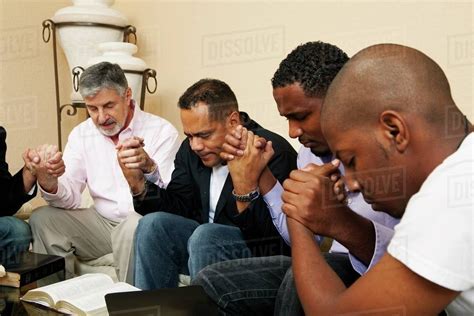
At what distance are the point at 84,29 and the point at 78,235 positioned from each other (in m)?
1.24

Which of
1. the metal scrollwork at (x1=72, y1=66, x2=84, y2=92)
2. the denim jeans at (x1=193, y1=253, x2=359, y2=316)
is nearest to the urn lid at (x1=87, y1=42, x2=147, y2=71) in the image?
the metal scrollwork at (x1=72, y1=66, x2=84, y2=92)

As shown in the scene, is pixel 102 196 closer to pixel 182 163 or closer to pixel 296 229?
pixel 182 163

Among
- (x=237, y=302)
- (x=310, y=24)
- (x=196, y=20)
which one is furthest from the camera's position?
(x=196, y=20)

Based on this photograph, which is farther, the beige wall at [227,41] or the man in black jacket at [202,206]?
the beige wall at [227,41]

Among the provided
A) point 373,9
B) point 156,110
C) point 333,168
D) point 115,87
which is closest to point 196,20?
point 156,110

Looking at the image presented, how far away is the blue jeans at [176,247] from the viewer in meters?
1.72

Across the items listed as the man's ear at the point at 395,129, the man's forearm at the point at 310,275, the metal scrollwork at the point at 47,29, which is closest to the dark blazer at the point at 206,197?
the man's forearm at the point at 310,275

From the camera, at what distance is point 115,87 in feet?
7.93

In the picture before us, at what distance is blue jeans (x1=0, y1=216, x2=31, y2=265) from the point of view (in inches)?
82.5

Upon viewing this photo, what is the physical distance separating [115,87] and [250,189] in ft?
3.53

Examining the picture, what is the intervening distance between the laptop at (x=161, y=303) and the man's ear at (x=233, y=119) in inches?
33.7

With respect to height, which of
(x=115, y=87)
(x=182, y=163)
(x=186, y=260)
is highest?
(x=115, y=87)

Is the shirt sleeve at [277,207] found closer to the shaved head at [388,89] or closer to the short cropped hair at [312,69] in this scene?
the short cropped hair at [312,69]

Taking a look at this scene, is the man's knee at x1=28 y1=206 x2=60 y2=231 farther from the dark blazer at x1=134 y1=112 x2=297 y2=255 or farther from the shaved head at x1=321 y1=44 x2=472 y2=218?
the shaved head at x1=321 y1=44 x2=472 y2=218
